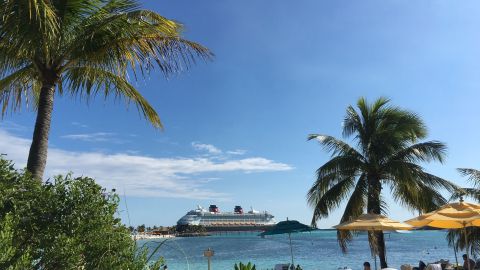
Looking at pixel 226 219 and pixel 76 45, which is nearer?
pixel 76 45

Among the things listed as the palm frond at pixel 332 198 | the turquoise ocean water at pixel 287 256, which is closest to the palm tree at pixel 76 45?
the turquoise ocean water at pixel 287 256

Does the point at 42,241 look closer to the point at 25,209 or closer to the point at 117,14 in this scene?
the point at 25,209

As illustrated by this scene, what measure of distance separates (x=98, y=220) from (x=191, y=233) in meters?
134

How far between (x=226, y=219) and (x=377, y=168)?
125220 millimetres

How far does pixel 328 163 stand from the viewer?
1636cm

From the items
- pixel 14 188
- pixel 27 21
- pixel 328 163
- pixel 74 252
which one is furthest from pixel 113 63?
pixel 328 163

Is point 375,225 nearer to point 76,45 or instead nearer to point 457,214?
point 457,214

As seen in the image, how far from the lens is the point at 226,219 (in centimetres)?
13812

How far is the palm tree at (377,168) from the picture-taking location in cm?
1538

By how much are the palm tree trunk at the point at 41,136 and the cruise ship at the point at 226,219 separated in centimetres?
12895

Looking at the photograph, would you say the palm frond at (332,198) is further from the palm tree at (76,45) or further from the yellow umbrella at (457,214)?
the palm tree at (76,45)

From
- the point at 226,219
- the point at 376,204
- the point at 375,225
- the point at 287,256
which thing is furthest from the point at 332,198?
the point at 226,219

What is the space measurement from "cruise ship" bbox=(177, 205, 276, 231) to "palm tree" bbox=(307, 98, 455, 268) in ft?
394

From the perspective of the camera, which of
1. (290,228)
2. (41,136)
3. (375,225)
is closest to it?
(41,136)
